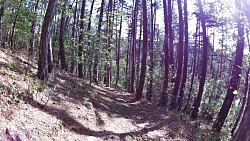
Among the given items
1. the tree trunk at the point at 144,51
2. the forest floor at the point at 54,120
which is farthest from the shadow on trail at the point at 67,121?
the tree trunk at the point at 144,51

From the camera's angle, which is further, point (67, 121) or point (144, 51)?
point (144, 51)

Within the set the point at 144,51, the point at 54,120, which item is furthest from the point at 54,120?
the point at 144,51

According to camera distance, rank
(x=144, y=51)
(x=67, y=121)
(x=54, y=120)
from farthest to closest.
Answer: (x=144, y=51)
(x=67, y=121)
(x=54, y=120)

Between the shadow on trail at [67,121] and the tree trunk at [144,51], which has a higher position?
the tree trunk at [144,51]

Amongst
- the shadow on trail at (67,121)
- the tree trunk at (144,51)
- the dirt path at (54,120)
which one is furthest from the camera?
the tree trunk at (144,51)

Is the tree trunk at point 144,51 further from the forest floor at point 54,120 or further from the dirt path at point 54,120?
the dirt path at point 54,120

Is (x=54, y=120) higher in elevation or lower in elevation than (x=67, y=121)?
higher

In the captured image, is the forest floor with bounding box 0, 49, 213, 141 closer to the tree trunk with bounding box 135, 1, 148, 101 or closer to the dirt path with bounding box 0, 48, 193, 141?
the dirt path with bounding box 0, 48, 193, 141

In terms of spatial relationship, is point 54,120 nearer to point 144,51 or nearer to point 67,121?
point 67,121

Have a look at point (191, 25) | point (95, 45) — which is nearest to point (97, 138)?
point (95, 45)

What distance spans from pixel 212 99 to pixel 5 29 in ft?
59.8

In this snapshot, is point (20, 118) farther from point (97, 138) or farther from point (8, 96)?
point (97, 138)

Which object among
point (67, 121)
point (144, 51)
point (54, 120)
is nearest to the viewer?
point (54, 120)

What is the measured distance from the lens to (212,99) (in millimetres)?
23688
